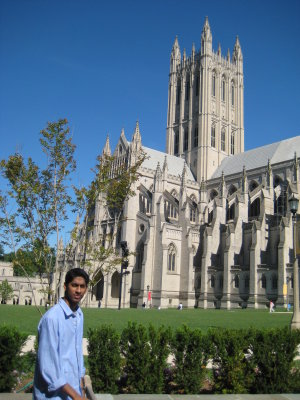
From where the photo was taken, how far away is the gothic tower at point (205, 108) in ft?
217

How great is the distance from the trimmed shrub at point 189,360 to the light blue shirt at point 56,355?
4374mm

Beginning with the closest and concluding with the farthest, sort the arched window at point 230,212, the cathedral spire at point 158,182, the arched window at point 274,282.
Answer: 1. the arched window at point 274,282
2. the cathedral spire at point 158,182
3. the arched window at point 230,212

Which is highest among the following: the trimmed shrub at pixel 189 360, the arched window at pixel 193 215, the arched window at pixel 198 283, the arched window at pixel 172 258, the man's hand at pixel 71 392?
the arched window at pixel 193 215

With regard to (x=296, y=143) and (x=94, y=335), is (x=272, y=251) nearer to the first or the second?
(x=296, y=143)

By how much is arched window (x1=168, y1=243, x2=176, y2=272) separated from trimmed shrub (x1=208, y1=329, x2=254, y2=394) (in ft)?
130

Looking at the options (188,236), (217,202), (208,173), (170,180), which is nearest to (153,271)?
(188,236)

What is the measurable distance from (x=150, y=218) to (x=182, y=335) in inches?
1612

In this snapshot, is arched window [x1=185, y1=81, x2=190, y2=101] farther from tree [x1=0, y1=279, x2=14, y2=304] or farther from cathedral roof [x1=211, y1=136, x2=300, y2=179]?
tree [x1=0, y1=279, x2=14, y2=304]

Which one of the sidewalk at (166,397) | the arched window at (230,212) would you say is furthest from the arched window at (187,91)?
the sidewalk at (166,397)

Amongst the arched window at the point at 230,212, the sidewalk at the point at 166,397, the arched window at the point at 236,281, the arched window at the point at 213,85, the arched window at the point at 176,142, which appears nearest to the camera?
the sidewalk at the point at 166,397

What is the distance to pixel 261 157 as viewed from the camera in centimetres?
5894

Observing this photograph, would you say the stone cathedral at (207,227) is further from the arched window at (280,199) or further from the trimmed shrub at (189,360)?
the trimmed shrub at (189,360)

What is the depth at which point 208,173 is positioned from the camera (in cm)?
6419

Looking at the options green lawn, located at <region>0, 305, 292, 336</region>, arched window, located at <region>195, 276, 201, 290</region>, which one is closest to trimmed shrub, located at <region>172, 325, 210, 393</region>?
green lawn, located at <region>0, 305, 292, 336</region>
